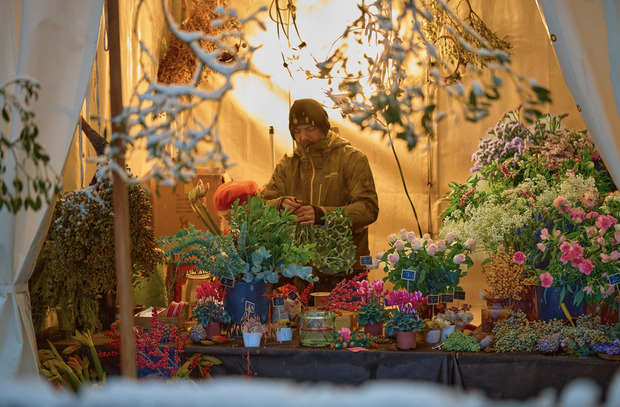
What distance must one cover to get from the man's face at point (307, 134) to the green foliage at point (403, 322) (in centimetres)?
160

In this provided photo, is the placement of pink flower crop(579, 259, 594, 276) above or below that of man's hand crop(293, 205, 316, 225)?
below

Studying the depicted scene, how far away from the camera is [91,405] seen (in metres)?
0.80

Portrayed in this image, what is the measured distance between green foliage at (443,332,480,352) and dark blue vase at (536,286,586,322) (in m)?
0.34

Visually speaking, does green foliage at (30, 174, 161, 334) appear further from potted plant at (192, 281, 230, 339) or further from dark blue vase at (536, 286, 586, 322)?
dark blue vase at (536, 286, 586, 322)

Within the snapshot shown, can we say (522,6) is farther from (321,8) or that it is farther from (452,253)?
(452,253)

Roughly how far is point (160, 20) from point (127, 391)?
4.69 metres

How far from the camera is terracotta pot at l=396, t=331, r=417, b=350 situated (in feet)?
8.80

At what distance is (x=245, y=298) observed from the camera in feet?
9.55

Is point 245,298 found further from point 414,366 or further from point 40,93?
point 40,93

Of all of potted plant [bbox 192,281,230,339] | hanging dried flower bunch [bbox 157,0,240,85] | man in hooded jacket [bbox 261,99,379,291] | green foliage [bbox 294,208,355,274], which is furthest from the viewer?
hanging dried flower bunch [bbox 157,0,240,85]

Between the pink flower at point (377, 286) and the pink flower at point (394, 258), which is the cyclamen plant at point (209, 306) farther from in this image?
the pink flower at point (394, 258)

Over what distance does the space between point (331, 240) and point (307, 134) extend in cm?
102

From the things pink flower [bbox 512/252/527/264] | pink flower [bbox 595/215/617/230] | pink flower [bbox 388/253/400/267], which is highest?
pink flower [bbox 595/215/617/230]

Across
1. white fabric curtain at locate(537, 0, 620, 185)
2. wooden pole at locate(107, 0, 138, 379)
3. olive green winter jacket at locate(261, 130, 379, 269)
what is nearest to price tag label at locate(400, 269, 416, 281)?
white fabric curtain at locate(537, 0, 620, 185)
